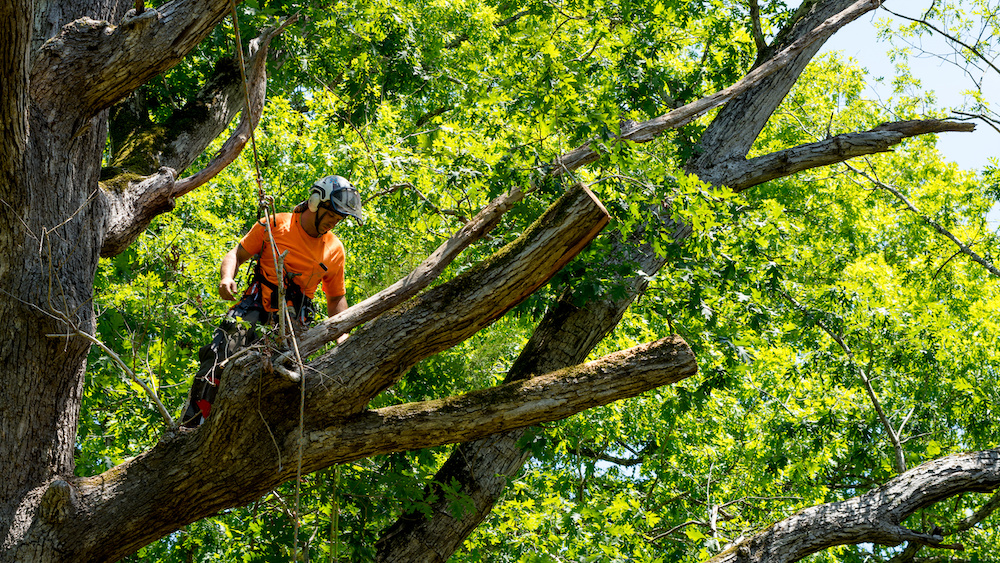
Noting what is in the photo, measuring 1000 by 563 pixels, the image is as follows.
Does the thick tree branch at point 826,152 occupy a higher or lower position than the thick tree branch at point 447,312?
higher

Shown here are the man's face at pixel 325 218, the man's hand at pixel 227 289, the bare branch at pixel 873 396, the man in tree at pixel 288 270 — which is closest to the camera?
the man's hand at pixel 227 289

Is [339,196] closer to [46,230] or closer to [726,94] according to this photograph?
[46,230]

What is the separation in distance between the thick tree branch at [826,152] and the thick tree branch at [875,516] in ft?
7.94

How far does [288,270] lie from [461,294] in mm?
1512

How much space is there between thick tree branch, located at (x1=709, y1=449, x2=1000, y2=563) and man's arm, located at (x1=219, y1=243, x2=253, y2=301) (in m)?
3.59

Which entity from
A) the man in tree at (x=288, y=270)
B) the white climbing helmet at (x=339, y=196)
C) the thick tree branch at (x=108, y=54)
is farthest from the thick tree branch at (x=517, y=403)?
the thick tree branch at (x=108, y=54)

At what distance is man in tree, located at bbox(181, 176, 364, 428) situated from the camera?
448cm

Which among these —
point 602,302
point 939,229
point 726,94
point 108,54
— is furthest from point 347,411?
point 939,229

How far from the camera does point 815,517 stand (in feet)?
19.1

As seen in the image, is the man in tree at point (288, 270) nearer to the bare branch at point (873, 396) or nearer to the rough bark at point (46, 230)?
the rough bark at point (46, 230)

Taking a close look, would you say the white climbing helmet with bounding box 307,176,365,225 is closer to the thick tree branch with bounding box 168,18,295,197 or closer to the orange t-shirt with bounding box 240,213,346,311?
the orange t-shirt with bounding box 240,213,346,311

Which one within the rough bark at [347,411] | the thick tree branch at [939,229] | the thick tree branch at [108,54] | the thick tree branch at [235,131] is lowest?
the rough bark at [347,411]

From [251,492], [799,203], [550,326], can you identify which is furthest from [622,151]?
[799,203]

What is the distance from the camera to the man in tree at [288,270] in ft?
14.7
